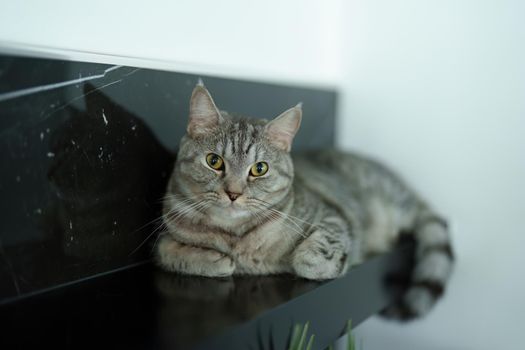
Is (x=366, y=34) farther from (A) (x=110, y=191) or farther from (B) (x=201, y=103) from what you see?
(A) (x=110, y=191)

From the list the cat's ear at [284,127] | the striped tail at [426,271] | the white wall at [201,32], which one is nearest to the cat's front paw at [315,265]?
the cat's ear at [284,127]

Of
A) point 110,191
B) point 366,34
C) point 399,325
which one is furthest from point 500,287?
point 110,191

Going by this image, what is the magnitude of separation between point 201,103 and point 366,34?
944 mm

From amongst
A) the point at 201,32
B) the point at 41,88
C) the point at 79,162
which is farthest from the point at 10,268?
the point at 201,32

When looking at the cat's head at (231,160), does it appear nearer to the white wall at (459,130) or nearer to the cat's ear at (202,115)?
the cat's ear at (202,115)

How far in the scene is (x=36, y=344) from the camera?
2.77 feet

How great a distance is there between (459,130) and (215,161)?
0.93m

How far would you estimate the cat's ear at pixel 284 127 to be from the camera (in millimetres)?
1185

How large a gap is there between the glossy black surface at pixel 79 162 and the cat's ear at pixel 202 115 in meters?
0.15

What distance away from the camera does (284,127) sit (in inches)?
47.6

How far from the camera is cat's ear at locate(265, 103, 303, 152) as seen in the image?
1.18 meters

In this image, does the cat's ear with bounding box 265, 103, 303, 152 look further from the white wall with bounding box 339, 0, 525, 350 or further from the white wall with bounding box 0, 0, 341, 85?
the white wall with bounding box 339, 0, 525, 350

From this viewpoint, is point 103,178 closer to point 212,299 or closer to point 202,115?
point 202,115

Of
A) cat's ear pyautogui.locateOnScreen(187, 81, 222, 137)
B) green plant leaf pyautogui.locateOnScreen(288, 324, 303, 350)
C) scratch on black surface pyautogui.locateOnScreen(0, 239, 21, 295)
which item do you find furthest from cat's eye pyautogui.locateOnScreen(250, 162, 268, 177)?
scratch on black surface pyautogui.locateOnScreen(0, 239, 21, 295)
